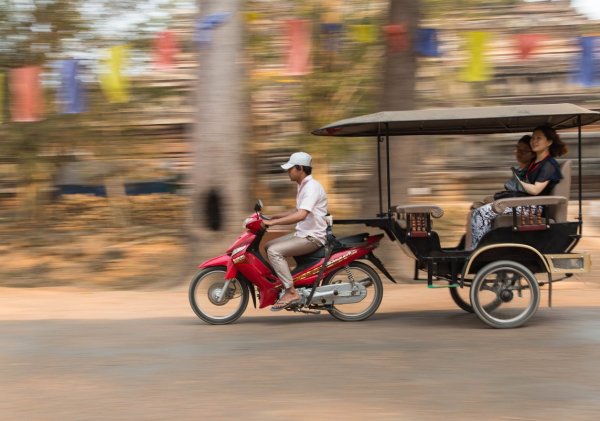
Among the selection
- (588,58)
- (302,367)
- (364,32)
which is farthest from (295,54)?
(302,367)

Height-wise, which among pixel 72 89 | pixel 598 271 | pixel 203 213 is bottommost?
pixel 598 271

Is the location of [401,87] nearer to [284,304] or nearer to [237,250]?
[237,250]

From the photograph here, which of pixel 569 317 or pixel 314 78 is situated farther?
pixel 314 78

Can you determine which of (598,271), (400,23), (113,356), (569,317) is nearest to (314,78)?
(400,23)

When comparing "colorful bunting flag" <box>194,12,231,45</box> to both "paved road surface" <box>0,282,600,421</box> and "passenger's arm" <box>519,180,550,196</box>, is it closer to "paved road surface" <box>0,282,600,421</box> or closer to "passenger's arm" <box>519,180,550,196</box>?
"paved road surface" <box>0,282,600,421</box>

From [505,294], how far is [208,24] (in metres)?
5.97

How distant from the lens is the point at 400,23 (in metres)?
11.5

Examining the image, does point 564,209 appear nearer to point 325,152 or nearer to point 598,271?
point 598,271

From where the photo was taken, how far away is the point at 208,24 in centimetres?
1116

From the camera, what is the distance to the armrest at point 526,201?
6.96 m

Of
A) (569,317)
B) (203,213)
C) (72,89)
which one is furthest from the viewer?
(72,89)

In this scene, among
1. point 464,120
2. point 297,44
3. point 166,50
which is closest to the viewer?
point 464,120

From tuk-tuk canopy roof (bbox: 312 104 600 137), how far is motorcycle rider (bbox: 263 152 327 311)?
576 mm

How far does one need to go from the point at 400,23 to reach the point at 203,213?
12.6 feet
